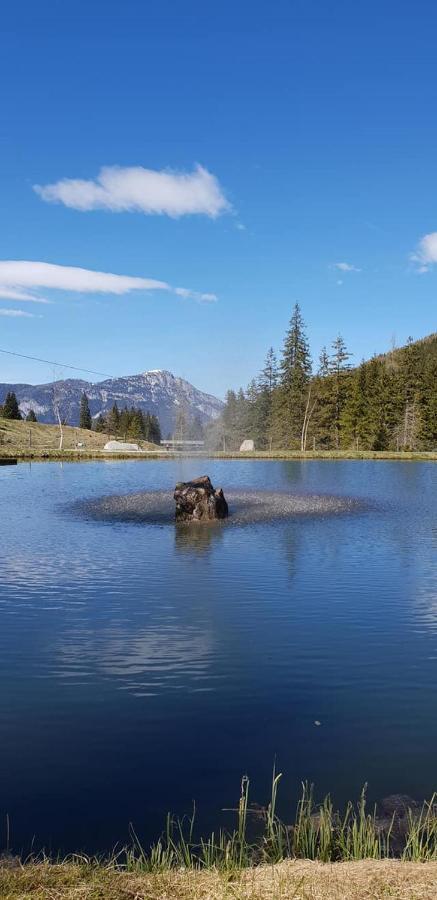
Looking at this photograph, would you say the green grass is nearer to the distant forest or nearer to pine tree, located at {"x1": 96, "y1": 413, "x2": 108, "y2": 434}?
the distant forest

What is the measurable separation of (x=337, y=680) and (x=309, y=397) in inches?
3919

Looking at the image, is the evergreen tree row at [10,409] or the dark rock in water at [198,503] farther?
the evergreen tree row at [10,409]

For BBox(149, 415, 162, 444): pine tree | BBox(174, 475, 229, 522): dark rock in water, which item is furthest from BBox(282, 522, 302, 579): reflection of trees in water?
BBox(149, 415, 162, 444): pine tree

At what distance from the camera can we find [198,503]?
31.9 metres

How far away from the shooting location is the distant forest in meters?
103

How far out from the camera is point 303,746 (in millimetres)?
9008

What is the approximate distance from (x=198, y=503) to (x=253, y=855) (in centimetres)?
2545

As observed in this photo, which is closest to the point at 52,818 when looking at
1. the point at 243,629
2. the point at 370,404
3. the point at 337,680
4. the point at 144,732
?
the point at 144,732

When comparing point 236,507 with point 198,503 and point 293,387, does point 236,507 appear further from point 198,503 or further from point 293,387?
point 293,387

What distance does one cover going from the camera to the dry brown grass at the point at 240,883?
5.46 m

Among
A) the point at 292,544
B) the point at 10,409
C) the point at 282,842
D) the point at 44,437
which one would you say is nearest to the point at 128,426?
the point at 10,409

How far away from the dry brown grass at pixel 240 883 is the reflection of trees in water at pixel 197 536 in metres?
17.5

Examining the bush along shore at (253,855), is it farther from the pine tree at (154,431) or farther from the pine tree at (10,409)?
the pine tree at (154,431)

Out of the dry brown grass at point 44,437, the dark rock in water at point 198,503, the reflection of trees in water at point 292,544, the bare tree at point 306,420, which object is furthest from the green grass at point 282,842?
the dry brown grass at point 44,437
